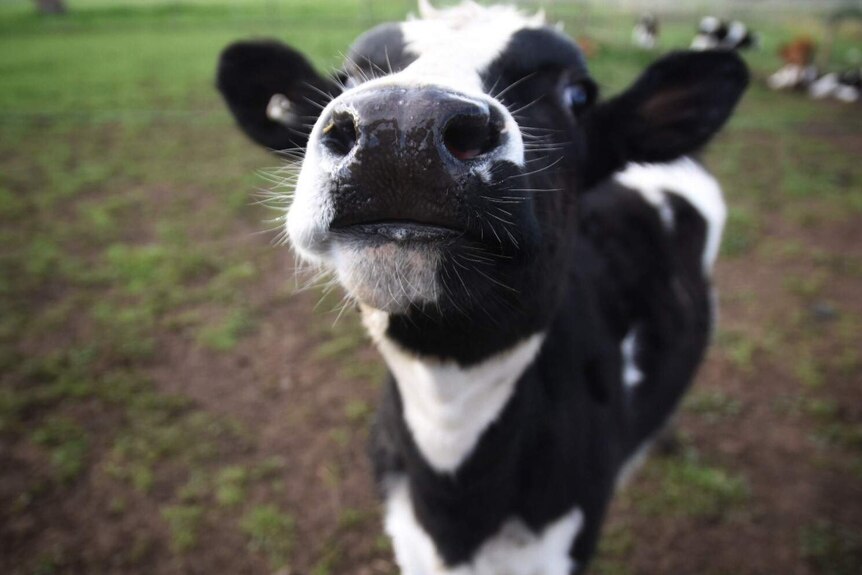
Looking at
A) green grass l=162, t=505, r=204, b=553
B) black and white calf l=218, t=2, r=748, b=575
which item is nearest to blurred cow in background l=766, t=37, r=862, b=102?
black and white calf l=218, t=2, r=748, b=575

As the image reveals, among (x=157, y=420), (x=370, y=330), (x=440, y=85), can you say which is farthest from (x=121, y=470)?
(x=440, y=85)

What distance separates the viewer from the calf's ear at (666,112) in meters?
2.10

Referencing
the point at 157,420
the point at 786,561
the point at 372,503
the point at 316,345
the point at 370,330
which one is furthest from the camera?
the point at 316,345

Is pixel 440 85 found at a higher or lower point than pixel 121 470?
higher

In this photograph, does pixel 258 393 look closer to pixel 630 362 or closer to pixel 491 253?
pixel 630 362

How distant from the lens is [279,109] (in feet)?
7.49

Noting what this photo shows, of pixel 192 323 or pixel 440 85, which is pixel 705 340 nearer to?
pixel 440 85

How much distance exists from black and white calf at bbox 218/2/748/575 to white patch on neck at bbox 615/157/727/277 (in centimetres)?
42

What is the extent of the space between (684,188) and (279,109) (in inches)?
100

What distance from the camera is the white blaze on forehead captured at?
1358 mm

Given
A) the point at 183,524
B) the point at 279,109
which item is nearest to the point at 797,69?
the point at 279,109

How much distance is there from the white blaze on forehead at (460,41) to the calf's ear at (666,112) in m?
0.43

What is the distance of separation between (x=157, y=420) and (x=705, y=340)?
133 inches

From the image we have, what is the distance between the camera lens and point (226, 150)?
27.2ft
